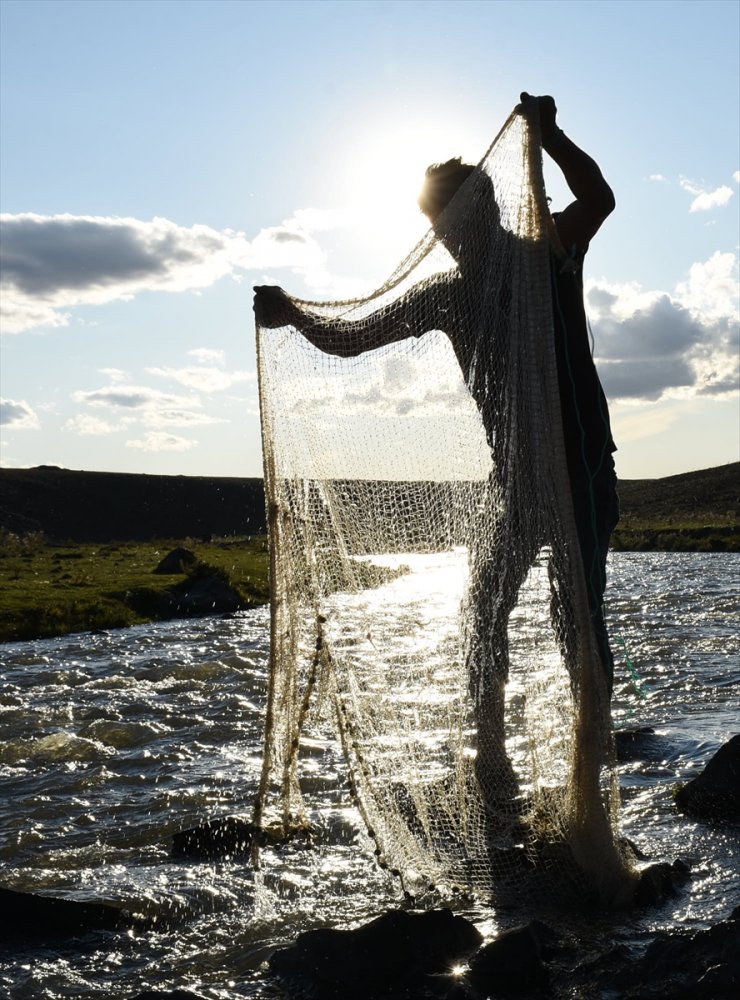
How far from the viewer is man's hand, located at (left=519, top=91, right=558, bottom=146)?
438cm

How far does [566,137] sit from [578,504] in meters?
1.73

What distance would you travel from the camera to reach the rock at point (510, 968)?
344 cm

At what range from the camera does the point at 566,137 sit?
453 cm

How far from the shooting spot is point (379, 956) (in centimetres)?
→ 361

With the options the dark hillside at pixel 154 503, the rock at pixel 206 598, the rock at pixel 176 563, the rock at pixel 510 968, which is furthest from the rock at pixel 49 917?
the dark hillside at pixel 154 503

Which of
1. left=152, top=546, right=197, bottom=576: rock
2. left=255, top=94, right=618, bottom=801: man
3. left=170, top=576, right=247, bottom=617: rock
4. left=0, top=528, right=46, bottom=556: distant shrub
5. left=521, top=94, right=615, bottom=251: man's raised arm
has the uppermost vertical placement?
left=521, top=94, right=615, bottom=251: man's raised arm

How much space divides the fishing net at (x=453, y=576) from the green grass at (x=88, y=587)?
11.9 metres

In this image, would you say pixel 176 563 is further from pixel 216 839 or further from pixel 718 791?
pixel 718 791

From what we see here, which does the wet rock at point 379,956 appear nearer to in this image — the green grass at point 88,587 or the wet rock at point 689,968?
the wet rock at point 689,968

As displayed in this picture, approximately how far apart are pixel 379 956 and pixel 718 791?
251 cm

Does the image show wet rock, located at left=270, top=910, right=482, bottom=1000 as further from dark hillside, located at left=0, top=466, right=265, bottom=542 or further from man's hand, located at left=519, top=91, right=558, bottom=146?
dark hillside, located at left=0, top=466, right=265, bottom=542

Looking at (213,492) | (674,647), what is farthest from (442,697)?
(213,492)

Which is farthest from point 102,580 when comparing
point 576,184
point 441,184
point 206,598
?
point 576,184

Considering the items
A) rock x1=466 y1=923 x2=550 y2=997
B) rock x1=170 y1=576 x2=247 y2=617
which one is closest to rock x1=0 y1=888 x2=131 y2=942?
rock x1=466 y1=923 x2=550 y2=997
